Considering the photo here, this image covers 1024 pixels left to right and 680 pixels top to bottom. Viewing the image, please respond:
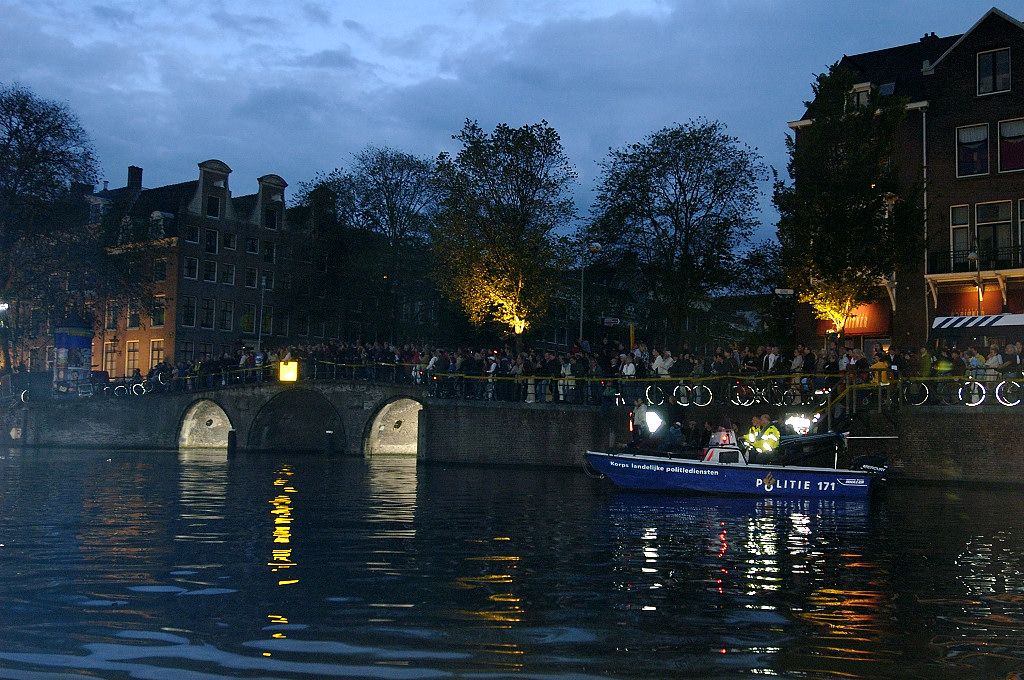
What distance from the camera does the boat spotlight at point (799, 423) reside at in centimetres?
3144

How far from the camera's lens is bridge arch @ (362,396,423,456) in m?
50.0

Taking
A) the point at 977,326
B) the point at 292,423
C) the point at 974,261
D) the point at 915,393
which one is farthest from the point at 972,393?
the point at 292,423

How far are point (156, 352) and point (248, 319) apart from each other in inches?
235

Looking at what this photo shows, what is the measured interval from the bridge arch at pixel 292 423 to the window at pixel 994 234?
2938 centimetres

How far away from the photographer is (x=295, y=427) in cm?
5709

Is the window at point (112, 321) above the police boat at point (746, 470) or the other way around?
above

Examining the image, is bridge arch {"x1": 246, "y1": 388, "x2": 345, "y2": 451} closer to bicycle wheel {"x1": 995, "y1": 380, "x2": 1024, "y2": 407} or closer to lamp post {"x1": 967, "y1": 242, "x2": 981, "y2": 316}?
lamp post {"x1": 967, "y1": 242, "x2": 981, "y2": 316}

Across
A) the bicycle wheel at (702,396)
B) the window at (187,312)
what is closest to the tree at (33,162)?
the window at (187,312)

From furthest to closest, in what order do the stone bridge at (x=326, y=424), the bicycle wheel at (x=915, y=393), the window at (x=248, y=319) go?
the window at (x=248, y=319) → the stone bridge at (x=326, y=424) → the bicycle wheel at (x=915, y=393)

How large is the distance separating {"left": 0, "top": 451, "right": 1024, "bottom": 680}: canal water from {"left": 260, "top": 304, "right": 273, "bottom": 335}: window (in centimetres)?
4924

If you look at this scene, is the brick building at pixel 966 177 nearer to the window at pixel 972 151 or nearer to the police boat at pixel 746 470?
the window at pixel 972 151

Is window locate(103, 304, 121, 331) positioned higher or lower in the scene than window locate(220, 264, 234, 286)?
lower

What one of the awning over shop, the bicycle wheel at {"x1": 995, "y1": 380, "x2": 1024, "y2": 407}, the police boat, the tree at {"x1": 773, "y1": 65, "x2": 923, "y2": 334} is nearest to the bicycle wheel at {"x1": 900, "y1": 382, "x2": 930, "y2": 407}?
the bicycle wheel at {"x1": 995, "y1": 380, "x2": 1024, "y2": 407}

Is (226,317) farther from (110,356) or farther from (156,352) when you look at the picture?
(110,356)
